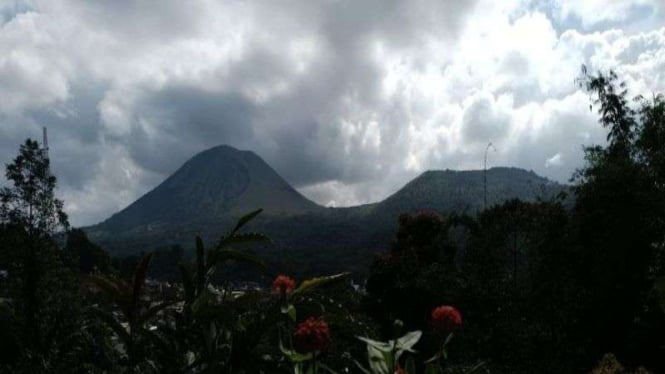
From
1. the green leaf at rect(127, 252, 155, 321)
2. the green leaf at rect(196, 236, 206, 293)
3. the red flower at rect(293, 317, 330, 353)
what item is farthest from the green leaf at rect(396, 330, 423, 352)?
the green leaf at rect(127, 252, 155, 321)

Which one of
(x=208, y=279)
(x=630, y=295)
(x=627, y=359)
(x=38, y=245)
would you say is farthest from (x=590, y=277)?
(x=38, y=245)

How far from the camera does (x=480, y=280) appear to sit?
60.2 ft

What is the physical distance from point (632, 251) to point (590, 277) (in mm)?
1437

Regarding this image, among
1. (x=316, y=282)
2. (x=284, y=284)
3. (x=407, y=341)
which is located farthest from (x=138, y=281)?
(x=407, y=341)

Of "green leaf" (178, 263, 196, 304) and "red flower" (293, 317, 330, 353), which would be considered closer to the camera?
"red flower" (293, 317, 330, 353)

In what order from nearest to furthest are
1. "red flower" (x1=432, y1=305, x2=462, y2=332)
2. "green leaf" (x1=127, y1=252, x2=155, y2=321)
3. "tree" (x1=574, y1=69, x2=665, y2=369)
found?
"red flower" (x1=432, y1=305, x2=462, y2=332) → "green leaf" (x1=127, y1=252, x2=155, y2=321) → "tree" (x1=574, y1=69, x2=665, y2=369)

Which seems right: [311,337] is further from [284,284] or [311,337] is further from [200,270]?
[200,270]

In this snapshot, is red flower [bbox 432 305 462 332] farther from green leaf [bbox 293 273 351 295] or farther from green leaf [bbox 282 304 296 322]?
green leaf [bbox 282 304 296 322]

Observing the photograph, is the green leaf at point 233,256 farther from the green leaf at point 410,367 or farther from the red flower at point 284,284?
the green leaf at point 410,367

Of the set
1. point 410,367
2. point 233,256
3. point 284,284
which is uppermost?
point 233,256

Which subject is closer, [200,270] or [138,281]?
[138,281]

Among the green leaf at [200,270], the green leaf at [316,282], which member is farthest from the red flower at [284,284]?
the green leaf at [200,270]

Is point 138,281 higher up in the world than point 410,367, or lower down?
higher up

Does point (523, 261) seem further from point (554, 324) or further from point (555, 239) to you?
point (554, 324)
